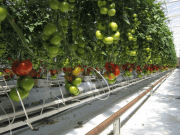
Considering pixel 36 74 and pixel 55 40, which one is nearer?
pixel 55 40

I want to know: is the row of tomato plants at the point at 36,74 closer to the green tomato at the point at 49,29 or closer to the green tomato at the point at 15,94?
the green tomato at the point at 15,94

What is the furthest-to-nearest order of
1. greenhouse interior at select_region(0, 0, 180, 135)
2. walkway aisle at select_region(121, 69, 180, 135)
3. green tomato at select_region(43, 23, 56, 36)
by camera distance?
walkway aisle at select_region(121, 69, 180, 135)
greenhouse interior at select_region(0, 0, 180, 135)
green tomato at select_region(43, 23, 56, 36)

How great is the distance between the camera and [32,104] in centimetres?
155

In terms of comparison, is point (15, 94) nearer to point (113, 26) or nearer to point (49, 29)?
point (49, 29)

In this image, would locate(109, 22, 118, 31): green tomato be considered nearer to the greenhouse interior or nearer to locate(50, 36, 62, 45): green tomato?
the greenhouse interior

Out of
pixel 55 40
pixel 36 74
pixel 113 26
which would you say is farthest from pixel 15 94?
pixel 36 74

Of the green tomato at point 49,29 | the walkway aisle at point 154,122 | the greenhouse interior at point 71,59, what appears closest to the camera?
the green tomato at point 49,29

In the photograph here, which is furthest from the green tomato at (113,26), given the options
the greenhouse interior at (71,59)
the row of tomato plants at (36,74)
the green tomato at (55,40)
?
the row of tomato plants at (36,74)

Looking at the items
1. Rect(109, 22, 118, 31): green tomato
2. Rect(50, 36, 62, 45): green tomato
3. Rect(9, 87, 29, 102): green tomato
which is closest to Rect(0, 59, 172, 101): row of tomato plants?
Rect(9, 87, 29, 102): green tomato

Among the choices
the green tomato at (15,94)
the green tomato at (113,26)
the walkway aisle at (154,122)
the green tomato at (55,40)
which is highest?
the green tomato at (113,26)

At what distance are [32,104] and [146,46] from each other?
5.33ft

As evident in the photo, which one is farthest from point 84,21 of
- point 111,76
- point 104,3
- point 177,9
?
point 177,9

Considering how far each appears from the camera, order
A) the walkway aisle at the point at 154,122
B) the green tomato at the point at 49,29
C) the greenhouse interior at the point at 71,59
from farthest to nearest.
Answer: the walkway aisle at the point at 154,122 → the greenhouse interior at the point at 71,59 → the green tomato at the point at 49,29

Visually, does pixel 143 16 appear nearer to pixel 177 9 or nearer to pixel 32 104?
pixel 32 104
